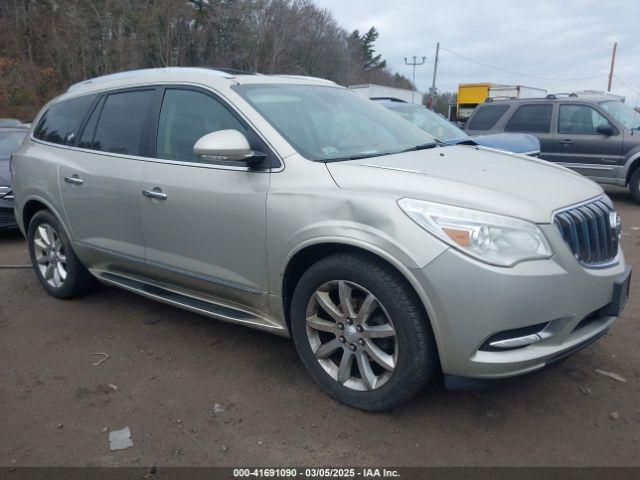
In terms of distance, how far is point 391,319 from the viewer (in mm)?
2641

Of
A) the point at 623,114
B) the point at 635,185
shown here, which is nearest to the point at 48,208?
the point at 635,185

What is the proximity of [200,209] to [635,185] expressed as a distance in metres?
8.07

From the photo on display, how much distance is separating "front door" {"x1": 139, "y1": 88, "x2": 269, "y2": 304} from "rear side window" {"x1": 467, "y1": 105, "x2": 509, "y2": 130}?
763 centimetres

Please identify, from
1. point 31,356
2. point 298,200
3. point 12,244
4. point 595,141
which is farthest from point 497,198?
point 595,141

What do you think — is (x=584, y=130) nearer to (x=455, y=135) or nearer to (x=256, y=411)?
(x=455, y=135)

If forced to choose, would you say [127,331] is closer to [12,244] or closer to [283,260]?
[283,260]

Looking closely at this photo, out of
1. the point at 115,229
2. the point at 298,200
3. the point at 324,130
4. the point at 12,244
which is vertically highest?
the point at 324,130

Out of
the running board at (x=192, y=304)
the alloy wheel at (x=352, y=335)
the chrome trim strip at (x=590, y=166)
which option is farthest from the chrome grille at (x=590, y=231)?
the chrome trim strip at (x=590, y=166)

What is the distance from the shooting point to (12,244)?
7090mm

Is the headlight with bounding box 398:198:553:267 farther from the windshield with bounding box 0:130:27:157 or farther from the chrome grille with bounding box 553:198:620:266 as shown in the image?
the windshield with bounding box 0:130:27:157

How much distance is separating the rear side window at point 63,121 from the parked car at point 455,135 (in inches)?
151

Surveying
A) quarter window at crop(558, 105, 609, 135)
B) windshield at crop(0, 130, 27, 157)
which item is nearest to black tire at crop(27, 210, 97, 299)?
windshield at crop(0, 130, 27, 157)

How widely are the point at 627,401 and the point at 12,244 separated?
703 cm

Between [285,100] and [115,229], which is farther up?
[285,100]
